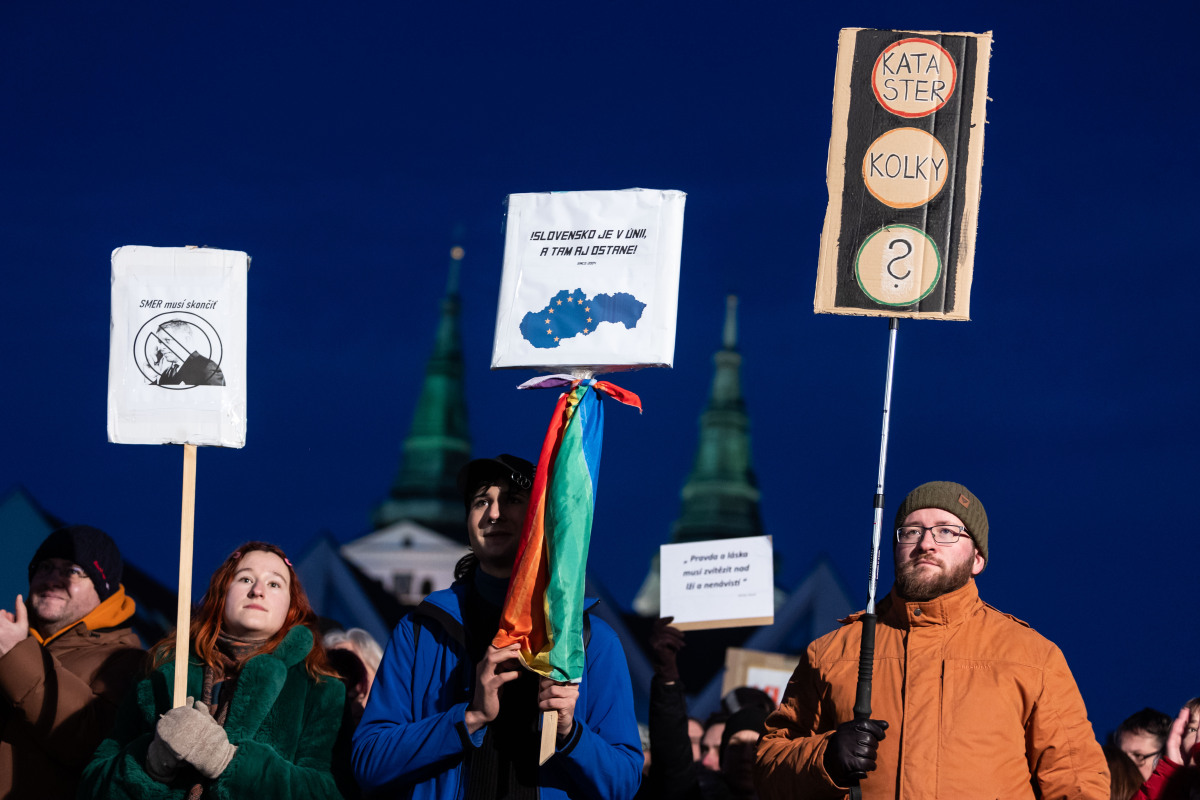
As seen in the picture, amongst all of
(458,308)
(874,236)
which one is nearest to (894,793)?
(874,236)

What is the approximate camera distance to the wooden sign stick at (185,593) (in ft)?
11.3

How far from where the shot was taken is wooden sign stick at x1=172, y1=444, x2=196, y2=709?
3459 millimetres

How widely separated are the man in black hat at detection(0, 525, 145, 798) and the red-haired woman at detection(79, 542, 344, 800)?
0.38 m

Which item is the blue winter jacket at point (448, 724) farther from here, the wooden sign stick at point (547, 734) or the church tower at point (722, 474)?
the church tower at point (722, 474)

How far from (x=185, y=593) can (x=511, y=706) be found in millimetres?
937

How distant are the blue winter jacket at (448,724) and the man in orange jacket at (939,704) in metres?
0.46

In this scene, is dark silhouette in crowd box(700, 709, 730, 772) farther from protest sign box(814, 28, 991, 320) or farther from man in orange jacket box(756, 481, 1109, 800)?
protest sign box(814, 28, 991, 320)

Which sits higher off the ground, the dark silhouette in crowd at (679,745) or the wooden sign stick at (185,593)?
the wooden sign stick at (185,593)

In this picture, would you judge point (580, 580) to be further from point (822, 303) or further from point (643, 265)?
point (822, 303)

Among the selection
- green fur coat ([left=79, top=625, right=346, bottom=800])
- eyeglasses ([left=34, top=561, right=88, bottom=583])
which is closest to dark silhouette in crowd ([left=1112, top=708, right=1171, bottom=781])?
green fur coat ([left=79, top=625, right=346, bottom=800])

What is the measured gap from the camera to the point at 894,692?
3367 mm

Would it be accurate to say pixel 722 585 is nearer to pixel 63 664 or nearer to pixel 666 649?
pixel 666 649

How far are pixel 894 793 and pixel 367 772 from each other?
1.23m

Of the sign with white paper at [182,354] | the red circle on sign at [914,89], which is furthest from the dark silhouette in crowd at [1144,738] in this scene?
the sign with white paper at [182,354]
